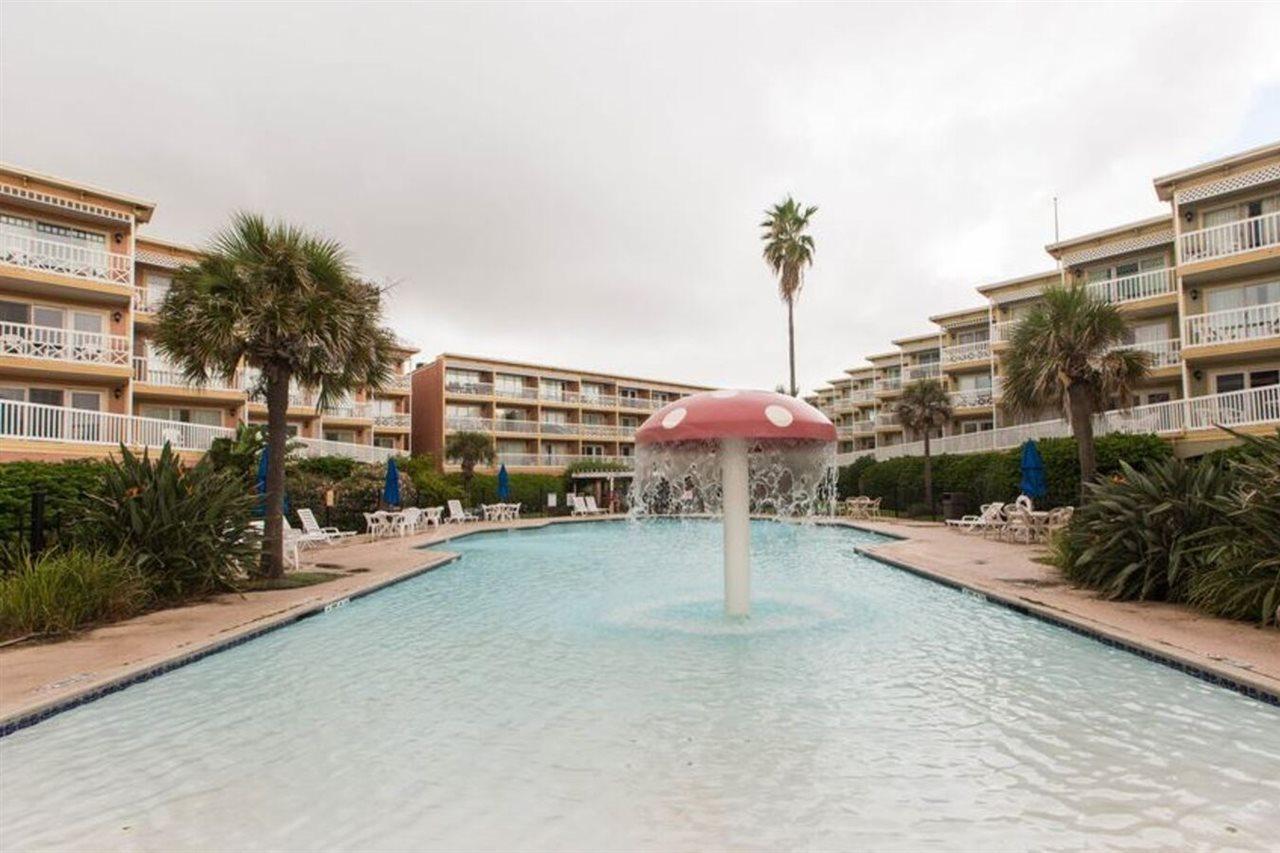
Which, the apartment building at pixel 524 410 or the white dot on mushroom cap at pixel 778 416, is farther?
the apartment building at pixel 524 410

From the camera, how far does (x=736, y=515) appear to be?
890cm

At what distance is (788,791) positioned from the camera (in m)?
4.10

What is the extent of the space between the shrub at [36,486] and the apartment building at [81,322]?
6.09 metres

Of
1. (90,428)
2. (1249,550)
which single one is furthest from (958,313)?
(90,428)

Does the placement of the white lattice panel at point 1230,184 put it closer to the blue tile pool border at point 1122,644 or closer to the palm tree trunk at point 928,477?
the palm tree trunk at point 928,477

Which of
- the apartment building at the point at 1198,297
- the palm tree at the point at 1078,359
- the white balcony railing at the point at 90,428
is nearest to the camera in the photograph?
the palm tree at the point at 1078,359

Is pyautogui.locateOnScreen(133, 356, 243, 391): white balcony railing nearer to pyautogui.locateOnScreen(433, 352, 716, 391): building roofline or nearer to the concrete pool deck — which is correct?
the concrete pool deck

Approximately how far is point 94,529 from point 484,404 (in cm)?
4155

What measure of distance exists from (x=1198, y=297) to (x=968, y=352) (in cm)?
1660

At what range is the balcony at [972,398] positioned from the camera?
128 ft

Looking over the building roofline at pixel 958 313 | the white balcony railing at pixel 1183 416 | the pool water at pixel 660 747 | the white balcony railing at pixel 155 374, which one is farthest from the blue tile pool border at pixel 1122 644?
the building roofline at pixel 958 313

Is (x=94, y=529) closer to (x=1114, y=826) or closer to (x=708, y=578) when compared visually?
(x=708, y=578)

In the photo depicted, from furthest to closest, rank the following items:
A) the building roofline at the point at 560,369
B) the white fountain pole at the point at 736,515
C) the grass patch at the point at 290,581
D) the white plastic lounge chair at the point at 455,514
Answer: the building roofline at the point at 560,369, the white plastic lounge chair at the point at 455,514, the grass patch at the point at 290,581, the white fountain pole at the point at 736,515

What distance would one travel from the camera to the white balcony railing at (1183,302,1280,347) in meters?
21.4
